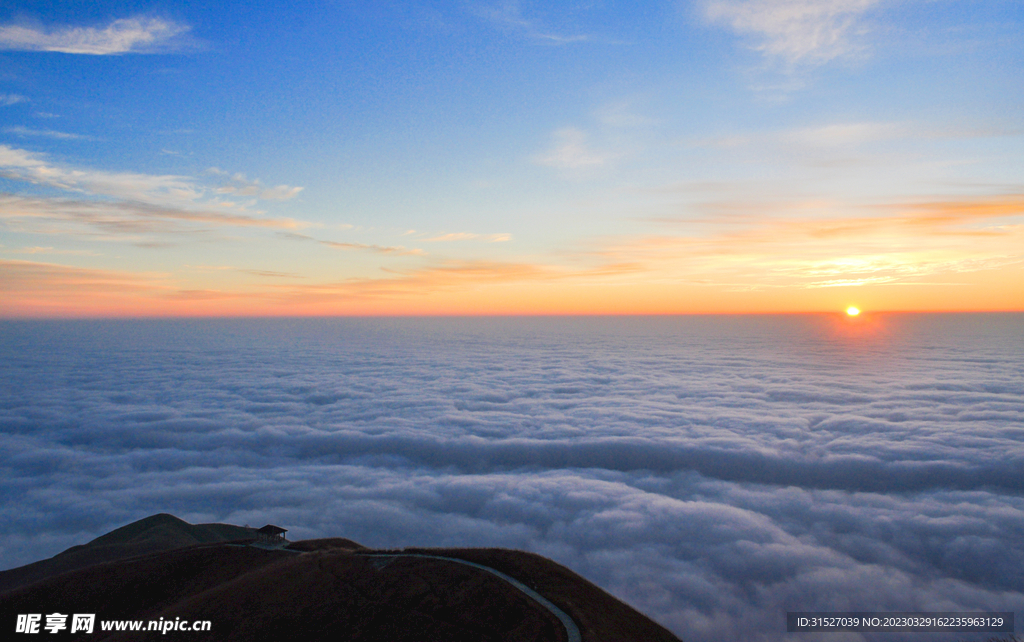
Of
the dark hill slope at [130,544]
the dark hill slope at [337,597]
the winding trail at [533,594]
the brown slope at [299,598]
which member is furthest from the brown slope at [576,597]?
the dark hill slope at [130,544]

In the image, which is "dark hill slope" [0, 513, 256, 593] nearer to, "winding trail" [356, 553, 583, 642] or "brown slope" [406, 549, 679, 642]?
"winding trail" [356, 553, 583, 642]

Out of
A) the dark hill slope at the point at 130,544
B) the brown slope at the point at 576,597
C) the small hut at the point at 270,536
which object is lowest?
the dark hill slope at the point at 130,544

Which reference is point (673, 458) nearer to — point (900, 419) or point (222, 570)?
point (900, 419)

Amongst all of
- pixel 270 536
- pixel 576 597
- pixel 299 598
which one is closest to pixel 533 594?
pixel 576 597

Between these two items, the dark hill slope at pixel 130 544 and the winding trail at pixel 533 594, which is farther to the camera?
the dark hill slope at pixel 130 544

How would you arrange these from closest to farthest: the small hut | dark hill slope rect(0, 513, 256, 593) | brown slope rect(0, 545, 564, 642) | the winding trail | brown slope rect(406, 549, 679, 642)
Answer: the winding trail < brown slope rect(0, 545, 564, 642) < brown slope rect(406, 549, 679, 642) < the small hut < dark hill slope rect(0, 513, 256, 593)

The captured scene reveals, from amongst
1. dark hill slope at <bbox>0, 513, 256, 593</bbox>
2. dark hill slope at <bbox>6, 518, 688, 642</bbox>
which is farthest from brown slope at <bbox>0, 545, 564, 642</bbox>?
dark hill slope at <bbox>0, 513, 256, 593</bbox>

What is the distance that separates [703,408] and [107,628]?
11960 centimetres

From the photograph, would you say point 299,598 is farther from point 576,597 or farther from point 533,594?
point 576,597

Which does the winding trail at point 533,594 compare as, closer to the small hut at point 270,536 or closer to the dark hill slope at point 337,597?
the dark hill slope at point 337,597

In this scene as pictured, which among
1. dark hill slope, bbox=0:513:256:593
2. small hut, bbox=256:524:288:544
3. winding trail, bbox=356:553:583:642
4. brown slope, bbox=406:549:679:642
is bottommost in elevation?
dark hill slope, bbox=0:513:256:593

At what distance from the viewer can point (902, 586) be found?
49562 mm

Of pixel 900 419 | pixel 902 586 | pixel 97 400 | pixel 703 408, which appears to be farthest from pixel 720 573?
pixel 97 400

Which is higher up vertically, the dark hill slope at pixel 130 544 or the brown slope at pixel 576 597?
the brown slope at pixel 576 597
